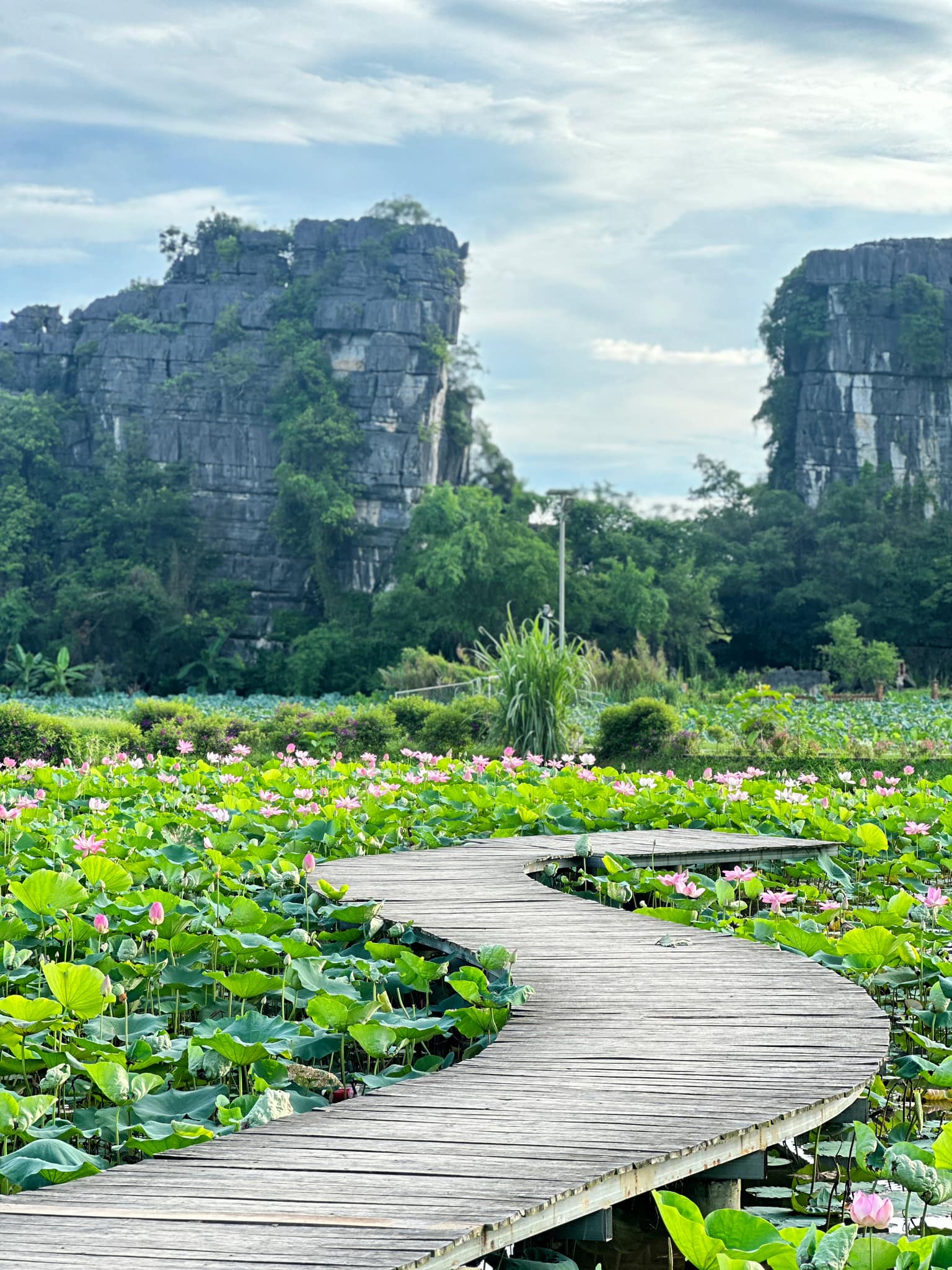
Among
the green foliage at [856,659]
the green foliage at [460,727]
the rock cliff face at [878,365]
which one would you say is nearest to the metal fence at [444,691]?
the green foliage at [460,727]

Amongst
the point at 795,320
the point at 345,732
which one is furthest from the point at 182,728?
the point at 795,320

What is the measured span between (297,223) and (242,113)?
1077 cm

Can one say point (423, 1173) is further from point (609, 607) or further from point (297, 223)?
point (297, 223)

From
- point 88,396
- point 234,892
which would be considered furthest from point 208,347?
point 234,892

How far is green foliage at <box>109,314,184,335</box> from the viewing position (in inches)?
1490

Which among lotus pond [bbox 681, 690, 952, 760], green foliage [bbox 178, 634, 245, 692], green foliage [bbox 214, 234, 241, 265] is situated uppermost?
green foliage [bbox 214, 234, 241, 265]

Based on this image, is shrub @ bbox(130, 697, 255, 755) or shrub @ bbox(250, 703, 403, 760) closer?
shrub @ bbox(130, 697, 255, 755)

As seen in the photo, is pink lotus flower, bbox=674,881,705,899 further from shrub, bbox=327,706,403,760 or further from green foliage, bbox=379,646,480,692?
green foliage, bbox=379,646,480,692

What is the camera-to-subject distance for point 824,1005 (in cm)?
349

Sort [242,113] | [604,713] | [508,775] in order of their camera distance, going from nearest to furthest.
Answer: [508,775] → [604,713] → [242,113]

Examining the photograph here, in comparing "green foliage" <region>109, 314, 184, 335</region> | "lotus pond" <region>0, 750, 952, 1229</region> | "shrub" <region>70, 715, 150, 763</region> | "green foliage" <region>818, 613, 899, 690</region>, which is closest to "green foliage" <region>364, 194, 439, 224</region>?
"green foliage" <region>109, 314, 184, 335</region>

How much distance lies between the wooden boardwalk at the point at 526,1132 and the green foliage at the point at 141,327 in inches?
1430

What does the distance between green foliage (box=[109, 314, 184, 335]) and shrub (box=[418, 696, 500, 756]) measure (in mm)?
27627

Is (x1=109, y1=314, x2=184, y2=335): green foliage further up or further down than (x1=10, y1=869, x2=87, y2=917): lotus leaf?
further up
